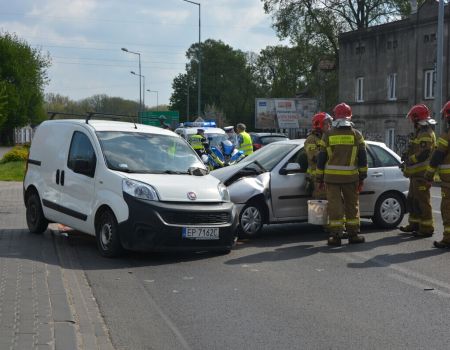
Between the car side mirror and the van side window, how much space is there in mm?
3039

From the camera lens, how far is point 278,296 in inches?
276

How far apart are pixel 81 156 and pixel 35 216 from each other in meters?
1.72

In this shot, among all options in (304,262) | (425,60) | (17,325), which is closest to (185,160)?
(304,262)

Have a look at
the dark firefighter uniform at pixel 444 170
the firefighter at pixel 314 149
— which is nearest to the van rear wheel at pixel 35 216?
the firefighter at pixel 314 149

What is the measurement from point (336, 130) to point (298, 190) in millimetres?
1403

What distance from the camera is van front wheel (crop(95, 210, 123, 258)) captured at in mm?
8749

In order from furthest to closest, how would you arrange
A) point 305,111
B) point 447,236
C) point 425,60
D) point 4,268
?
1. point 305,111
2. point 425,60
3. point 447,236
4. point 4,268

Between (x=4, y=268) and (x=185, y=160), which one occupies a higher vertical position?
(x=185, y=160)

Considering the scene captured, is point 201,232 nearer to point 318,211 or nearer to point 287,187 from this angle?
point 318,211

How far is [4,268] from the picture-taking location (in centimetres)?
768

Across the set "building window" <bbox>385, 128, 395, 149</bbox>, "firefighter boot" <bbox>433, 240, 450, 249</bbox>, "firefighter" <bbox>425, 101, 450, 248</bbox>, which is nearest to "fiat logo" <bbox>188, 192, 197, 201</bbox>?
"firefighter" <bbox>425, 101, 450, 248</bbox>

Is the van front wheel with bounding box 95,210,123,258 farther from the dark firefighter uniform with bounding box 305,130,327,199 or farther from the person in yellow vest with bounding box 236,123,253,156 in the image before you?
the person in yellow vest with bounding box 236,123,253,156

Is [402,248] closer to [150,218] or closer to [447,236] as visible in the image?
[447,236]

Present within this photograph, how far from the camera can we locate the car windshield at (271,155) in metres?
11.1
